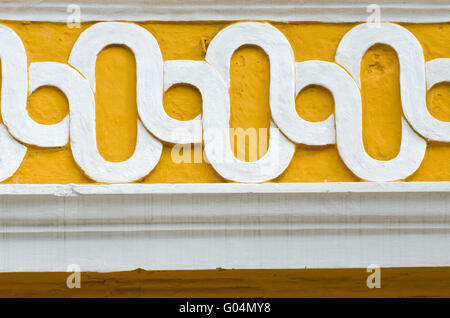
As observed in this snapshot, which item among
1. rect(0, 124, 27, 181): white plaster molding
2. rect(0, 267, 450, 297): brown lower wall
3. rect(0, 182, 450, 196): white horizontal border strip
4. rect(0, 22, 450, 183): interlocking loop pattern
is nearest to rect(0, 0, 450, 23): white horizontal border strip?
rect(0, 22, 450, 183): interlocking loop pattern

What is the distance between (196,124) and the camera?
7.97ft

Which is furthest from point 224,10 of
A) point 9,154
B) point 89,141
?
point 9,154

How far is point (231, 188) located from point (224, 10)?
0.75 meters

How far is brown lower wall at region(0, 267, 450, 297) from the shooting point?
2424 millimetres

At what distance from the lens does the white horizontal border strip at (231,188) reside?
7.72 ft

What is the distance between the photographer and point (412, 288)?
8.20 feet

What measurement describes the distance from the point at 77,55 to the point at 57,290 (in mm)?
977

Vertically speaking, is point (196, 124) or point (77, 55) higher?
point (77, 55)

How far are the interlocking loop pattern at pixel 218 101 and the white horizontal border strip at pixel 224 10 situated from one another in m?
0.06

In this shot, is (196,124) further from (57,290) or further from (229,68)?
(57,290)

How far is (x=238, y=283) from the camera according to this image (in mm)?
2473

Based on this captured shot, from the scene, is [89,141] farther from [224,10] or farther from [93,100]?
[224,10]

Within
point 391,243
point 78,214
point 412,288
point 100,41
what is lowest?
point 412,288

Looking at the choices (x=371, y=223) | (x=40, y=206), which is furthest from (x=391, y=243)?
(x=40, y=206)
